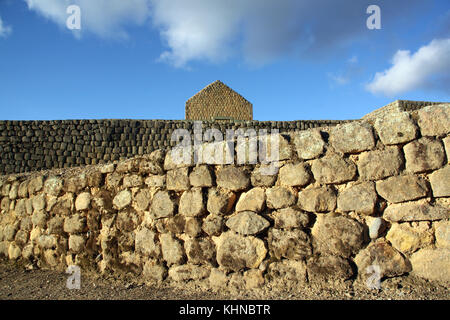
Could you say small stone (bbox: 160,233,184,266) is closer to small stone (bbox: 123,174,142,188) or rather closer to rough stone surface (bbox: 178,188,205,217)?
rough stone surface (bbox: 178,188,205,217)

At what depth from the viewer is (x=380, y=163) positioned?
2.88 meters

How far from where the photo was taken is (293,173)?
3229 millimetres

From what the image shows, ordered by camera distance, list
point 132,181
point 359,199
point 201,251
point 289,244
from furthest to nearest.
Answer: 1. point 132,181
2. point 201,251
3. point 289,244
4. point 359,199

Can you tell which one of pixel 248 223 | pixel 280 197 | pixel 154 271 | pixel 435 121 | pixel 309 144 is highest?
pixel 435 121

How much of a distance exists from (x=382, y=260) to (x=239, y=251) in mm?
1231

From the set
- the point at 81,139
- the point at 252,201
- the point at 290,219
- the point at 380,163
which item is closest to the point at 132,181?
the point at 252,201

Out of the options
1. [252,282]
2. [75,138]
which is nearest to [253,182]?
[252,282]

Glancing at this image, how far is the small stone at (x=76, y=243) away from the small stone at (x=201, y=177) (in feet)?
6.28

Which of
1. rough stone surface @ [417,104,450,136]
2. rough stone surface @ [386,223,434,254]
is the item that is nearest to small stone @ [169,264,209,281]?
rough stone surface @ [386,223,434,254]

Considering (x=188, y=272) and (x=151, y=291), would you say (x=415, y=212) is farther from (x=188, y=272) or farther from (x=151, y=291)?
(x=151, y=291)

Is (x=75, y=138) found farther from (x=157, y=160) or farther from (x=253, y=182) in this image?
(x=253, y=182)

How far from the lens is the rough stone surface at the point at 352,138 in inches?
116

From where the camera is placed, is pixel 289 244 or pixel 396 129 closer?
pixel 396 129
